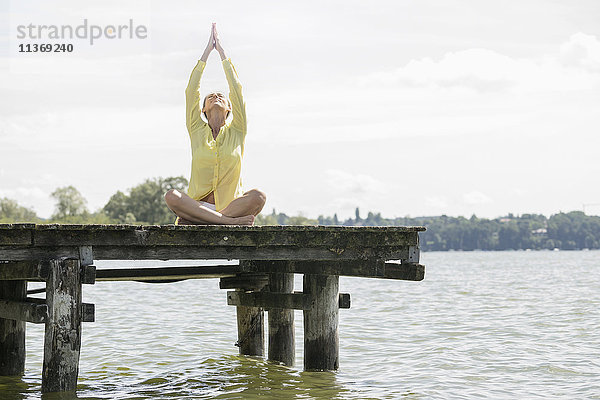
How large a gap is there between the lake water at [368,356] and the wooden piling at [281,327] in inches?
8.7

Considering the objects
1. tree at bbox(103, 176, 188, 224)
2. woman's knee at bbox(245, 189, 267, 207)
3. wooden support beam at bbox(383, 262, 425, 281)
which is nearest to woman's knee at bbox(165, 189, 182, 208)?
woman's knee at bbox(245, 189, 267, 207)

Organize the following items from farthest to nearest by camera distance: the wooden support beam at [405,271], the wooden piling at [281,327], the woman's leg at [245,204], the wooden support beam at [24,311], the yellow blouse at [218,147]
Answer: the wooden piling at [281,327]
the yellow blouse at [218,147]
the wooden support beam at [405,271]
the woman's leg at [245,204]
the wooden support beam at [24,311]

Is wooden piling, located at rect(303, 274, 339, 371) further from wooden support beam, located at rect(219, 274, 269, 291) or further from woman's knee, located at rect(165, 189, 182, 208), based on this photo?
woman's knee, located at rect(165, 189, 182, 208)

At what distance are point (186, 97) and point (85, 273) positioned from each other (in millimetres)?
2915

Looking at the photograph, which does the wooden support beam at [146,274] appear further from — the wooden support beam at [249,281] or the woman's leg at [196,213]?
the woman's leg at [196,213]

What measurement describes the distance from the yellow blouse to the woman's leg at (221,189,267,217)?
0.77 feet

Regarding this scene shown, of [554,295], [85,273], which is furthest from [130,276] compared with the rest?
[554,295]

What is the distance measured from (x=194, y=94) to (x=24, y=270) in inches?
112

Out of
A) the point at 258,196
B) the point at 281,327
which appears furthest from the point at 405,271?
the point at 281,327

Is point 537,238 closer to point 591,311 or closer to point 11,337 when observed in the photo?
point 591,311

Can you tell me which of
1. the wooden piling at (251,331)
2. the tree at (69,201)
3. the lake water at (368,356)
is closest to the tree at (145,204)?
the tree at (69,201)

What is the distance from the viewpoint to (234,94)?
10438mm

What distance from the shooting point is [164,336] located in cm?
1775

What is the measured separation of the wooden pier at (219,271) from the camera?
27.7ft
